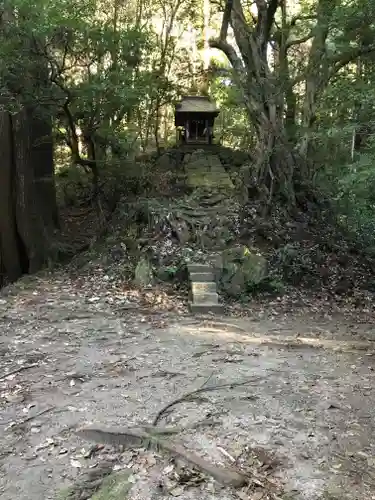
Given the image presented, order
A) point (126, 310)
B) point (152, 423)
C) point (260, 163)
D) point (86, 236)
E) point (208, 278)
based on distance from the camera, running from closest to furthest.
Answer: point (152, 423)
point (126, 310)
point (208, 278)
point (260, 163)
point (86, 236)

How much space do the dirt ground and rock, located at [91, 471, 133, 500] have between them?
58mm

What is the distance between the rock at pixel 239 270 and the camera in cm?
902

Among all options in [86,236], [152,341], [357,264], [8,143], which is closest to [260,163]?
[357,264]

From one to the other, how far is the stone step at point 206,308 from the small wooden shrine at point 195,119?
806cm

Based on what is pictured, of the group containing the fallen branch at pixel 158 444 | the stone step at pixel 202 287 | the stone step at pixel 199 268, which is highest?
the stone step at pixel 199 268

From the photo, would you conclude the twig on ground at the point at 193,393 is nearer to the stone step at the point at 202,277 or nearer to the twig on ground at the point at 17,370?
the twig on ground at the point at 17,370

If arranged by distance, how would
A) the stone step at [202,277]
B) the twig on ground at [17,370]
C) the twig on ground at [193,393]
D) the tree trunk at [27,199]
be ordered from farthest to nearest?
the tree trunk at [27,199]
the stone step at [202,277]
the twig on ground at [17,370]
the twig on ground at [193,393]

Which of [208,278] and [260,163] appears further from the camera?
[260,163]

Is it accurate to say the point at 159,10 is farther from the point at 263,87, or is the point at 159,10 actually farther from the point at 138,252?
the point at 138,252

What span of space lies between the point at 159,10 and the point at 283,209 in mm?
8847

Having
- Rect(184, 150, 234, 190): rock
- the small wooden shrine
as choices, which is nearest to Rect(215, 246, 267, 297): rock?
Rect(184, 150, 234, 190): rock

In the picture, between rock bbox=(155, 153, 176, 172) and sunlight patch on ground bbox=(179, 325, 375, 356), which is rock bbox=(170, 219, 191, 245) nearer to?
sunlight patch on ground bbox=(179, 325, 375, 356)

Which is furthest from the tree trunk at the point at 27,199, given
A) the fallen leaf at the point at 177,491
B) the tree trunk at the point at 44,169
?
the fallen leaf at the point at 177,491

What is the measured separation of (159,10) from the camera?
16406mm
